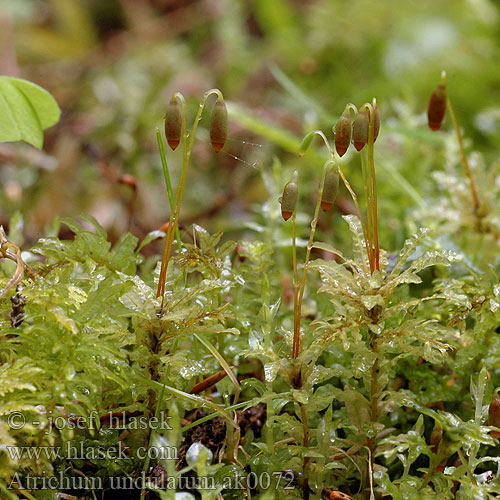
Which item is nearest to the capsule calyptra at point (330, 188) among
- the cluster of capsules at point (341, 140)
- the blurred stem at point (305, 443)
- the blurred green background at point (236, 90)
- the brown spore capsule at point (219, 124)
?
the cluster of capsules at point (341, 140)

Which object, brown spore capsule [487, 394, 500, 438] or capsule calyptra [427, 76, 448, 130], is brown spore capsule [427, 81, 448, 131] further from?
brown spore capsule [487, 394, 500, 438]

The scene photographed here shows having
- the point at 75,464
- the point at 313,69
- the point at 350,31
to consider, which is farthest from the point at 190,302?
the point at 350,31

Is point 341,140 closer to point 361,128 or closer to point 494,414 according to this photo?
point 361,128

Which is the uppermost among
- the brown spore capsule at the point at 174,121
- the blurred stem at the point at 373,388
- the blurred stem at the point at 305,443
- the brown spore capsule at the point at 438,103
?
the brown spore capsule at the point at 438,103

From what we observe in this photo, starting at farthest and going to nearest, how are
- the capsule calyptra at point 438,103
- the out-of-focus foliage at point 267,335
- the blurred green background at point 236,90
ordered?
the blurred green background at point 236,90 < the capsule calyptra at point 438,103 < the out-of-focus foliage at point 267,335

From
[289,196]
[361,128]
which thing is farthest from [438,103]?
[289,196]

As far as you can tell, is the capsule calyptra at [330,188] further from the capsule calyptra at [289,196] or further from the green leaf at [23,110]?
the green leaf at [23,110]
